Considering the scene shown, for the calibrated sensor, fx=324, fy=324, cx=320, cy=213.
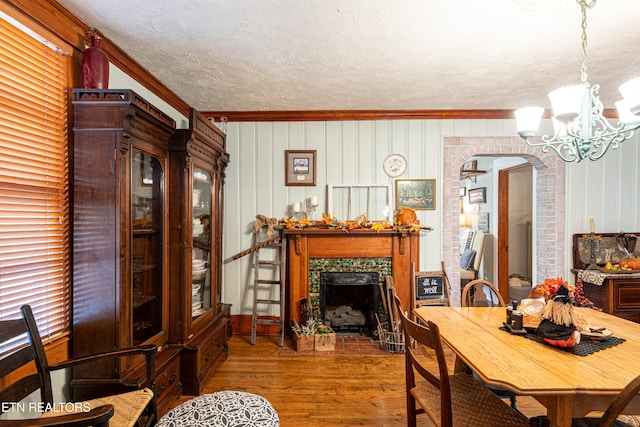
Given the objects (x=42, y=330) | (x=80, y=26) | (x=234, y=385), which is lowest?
(x=234, y=385)

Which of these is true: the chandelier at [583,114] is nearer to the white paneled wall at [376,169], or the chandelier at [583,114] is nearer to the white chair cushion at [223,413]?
the white paneled wall at [376,169]

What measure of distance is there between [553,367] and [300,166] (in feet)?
9.75

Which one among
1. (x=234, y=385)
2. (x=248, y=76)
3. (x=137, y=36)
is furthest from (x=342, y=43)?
(x=234, y=385)

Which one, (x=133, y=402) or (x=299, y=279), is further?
(x=299, y=279)

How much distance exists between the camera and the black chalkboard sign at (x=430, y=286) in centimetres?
350

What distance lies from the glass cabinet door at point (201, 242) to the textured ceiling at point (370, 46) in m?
0.93

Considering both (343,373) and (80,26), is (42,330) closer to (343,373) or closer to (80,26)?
(80,26)

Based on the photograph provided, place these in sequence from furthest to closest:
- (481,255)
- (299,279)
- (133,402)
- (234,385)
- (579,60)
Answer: (481,255) → (299,279) → (234,385) → (579,60) → (133,402)

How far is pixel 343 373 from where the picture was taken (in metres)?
2.85

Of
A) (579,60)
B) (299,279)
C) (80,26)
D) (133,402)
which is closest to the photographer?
(133,402)

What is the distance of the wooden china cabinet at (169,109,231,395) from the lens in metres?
2.45

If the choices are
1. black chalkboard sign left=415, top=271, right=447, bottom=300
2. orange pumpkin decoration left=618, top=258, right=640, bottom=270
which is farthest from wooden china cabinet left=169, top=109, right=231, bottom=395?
orange pumpkin decoration left=618, top=258, right=640, bottom=270

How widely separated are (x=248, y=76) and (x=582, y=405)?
296cm

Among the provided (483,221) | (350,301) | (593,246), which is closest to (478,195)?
(483,221)
